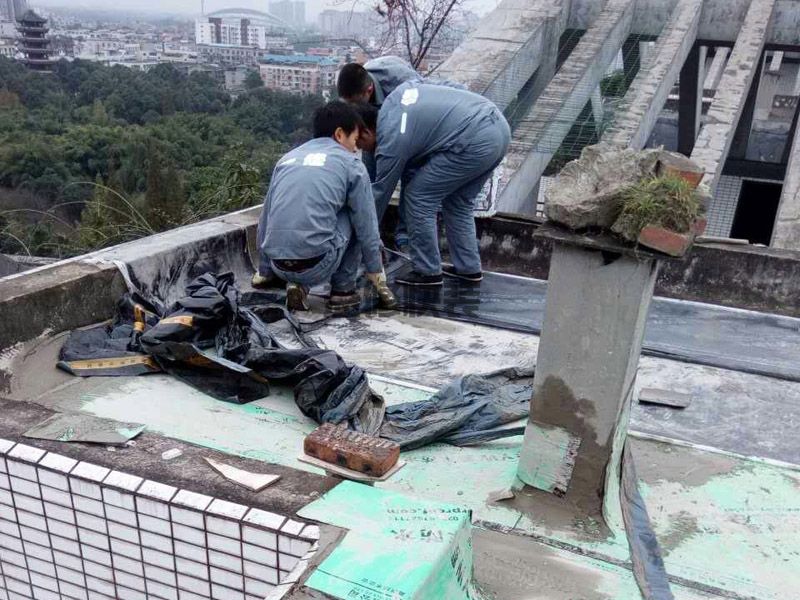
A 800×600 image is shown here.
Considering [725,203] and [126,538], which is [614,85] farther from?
[126,538]

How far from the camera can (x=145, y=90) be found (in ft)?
171

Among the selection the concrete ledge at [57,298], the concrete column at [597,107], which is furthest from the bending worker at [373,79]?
the concrete column at [597,107]

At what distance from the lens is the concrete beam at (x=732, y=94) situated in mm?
6273

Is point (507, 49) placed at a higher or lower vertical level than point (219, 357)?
higher

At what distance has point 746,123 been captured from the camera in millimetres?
11078

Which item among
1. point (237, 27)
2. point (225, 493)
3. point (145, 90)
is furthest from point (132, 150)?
point (237, 27)

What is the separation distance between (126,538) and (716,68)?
18.3 m

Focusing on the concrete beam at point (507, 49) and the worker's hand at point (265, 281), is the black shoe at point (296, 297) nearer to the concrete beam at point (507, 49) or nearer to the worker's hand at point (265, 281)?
the worker's hand at point (265, 281)

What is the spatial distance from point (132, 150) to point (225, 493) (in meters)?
39.1

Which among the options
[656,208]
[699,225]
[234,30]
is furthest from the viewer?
[234,30]

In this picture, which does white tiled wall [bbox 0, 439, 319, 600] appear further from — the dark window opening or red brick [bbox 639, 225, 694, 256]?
the dark window opening

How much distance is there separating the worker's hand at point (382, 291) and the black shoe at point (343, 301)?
0.13m

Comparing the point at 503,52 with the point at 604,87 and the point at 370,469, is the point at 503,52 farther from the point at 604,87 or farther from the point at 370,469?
the point at 370,469

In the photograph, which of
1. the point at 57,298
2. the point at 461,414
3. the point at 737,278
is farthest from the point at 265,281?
the point at 737,278
